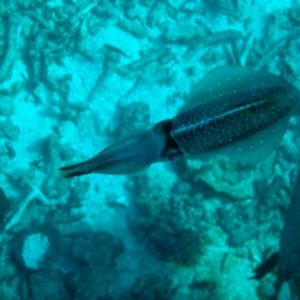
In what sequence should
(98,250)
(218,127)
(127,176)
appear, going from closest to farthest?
(218,127) < (98,250) < (127,176)

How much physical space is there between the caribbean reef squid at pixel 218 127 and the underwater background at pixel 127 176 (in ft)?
17.2

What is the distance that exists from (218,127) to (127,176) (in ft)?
21.7

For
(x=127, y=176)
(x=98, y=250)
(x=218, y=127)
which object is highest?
(x=218, y=127)

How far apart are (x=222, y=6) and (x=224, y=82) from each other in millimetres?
8721

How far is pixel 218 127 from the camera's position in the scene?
5.53ft

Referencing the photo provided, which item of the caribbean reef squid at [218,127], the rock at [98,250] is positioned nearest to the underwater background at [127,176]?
the rock at [98,250]

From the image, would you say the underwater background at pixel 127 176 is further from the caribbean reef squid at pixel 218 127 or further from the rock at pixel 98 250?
the caribbean reef squid at pixel 218 127

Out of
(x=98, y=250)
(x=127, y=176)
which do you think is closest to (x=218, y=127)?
(x=98, y=250)

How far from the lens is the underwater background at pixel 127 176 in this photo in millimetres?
6930

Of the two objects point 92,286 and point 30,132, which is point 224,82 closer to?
point 92,286

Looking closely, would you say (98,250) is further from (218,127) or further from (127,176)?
(218,127)

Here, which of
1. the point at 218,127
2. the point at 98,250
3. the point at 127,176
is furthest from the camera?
the point at 127,176

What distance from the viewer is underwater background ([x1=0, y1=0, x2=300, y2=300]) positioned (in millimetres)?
6930

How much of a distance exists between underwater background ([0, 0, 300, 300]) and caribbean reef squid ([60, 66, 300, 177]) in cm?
524
